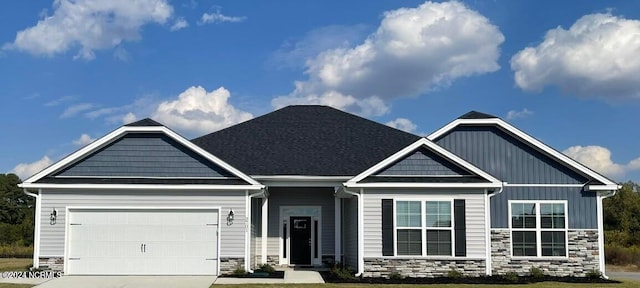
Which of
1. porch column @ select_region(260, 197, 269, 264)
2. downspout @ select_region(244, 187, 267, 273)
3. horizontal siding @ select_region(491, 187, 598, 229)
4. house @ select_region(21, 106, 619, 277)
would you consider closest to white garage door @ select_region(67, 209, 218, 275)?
house @ select_region(21, 106, 619, 277)

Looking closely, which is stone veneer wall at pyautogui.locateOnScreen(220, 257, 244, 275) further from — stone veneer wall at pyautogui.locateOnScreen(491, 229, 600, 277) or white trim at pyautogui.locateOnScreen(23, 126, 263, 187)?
stone veneer wall at pyautogui.locateOnScreen(491, 229, 600, 277)

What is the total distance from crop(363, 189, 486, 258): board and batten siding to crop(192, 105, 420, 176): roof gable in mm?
2680

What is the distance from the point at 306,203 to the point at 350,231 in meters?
2.49

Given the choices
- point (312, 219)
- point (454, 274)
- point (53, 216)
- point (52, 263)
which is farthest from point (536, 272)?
point (53, 216)

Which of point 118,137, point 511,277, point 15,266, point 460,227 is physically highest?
point 118,137

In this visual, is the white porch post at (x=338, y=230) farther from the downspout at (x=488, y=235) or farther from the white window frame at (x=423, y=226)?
the downspout at (x=488, y=235)

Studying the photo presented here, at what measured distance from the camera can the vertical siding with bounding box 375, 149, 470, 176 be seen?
19.1 meters

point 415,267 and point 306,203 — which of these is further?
point 306,203

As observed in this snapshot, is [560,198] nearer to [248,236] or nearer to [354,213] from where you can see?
[354,213]

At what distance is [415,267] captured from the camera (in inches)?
736

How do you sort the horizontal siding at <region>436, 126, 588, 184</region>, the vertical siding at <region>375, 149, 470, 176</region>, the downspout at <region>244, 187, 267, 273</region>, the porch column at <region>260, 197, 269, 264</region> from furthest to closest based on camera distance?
the porch column at <region>260, 197, 269, 264</region> < the horizontal siding at <region>436, 126, 588, 184</region> < the vertical siding at <region>375, 149, 470, 176</region> < the downspout at <region>244, 187, 267, 273</region>

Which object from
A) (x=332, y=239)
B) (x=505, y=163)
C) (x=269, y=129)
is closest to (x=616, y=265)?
(x=505, y=163)

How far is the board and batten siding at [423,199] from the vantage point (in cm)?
1878

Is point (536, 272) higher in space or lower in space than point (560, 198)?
lower
